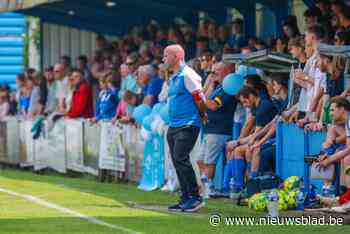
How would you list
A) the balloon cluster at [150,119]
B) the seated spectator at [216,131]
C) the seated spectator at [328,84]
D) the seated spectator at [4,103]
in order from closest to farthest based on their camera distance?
the seated spectator at [328,84] < the seated spectator at [216,131] < the balloon cluster at [150,119] < the seated spectator at [4,103]

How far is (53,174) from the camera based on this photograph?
2972 centimetres

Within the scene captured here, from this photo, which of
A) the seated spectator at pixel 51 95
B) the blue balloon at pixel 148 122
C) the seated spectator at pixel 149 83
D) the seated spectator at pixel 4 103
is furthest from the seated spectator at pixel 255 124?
the seated spectator at pixel 4 103

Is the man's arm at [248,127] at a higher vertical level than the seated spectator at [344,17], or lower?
lower

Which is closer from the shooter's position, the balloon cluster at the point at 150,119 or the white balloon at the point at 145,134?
the balloon cluster at the point at 150,119

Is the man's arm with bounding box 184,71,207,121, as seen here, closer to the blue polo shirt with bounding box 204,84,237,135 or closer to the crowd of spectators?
the crowd of spectators

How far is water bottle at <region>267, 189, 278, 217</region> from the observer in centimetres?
1584

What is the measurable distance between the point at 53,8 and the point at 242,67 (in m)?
14.7

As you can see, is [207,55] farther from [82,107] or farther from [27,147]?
[27,147]

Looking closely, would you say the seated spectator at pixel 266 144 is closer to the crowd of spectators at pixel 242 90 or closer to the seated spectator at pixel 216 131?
the crowd of spectators at pixel 242 90

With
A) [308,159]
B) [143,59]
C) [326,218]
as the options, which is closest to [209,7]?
[143,59]

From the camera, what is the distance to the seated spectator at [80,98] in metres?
28.7

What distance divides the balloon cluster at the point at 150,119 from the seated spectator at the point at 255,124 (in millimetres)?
1891

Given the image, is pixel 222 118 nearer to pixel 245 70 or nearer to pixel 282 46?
pixel 245 70

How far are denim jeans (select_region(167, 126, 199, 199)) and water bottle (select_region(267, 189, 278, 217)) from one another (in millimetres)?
896
